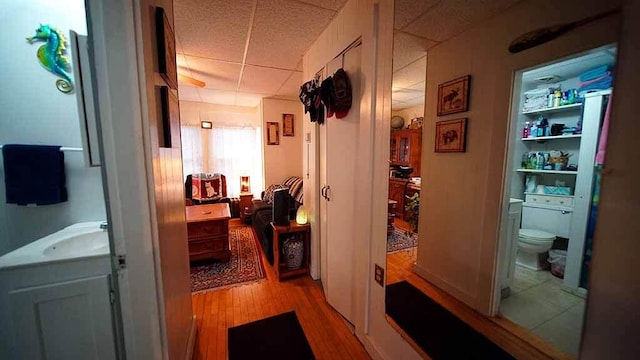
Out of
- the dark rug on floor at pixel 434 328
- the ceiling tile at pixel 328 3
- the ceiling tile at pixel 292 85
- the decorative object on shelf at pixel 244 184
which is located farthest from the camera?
the decorative object on shelf at pixel 244 184

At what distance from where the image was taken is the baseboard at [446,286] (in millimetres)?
923

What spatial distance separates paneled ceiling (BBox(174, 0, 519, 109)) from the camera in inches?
38.7

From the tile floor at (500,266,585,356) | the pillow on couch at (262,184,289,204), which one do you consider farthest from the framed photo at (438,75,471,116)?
the pillow on couch at (262,184,289,204)

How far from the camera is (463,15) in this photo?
0.89 m

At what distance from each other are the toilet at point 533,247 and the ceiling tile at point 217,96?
13.4ft

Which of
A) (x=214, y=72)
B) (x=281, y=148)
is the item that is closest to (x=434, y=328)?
(x=214, y=72)

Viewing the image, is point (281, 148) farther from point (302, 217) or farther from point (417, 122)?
point (417, 122)

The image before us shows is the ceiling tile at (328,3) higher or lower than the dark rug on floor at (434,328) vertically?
higher

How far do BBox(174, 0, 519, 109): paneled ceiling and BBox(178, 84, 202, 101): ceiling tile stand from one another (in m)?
0.06

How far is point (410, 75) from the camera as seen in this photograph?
3.66 ft

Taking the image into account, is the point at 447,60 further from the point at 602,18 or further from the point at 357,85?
the point at 357,85

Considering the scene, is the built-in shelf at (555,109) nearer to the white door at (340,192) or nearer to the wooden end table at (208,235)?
the white door at (340,192)

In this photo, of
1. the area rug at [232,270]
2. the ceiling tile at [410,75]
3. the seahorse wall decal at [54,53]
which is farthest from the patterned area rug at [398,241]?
the seahorse wall decal at [54,53]

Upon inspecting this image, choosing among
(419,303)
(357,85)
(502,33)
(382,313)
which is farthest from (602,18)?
(382,313)
